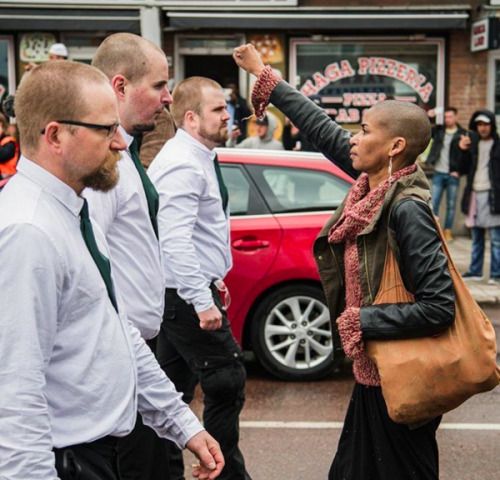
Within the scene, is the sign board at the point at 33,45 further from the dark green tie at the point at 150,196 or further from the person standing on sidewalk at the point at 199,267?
the dark green tie at the point at 150,196

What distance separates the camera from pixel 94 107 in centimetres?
241

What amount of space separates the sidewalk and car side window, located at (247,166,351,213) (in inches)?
130

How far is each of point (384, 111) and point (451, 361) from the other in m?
0.93

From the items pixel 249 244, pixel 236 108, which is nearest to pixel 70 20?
pixel 236 108

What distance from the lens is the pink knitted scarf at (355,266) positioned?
3328mm

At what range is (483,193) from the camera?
11258mm

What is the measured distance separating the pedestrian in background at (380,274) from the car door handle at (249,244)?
11.1 ft

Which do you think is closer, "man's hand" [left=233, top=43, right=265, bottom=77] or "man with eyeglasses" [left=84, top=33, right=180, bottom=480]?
"man with eyeglasses" [left=84, top=33, right=180, bottom=480]

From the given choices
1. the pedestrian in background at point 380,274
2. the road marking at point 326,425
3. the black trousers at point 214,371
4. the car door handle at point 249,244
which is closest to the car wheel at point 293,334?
the car door handle at point 249,244

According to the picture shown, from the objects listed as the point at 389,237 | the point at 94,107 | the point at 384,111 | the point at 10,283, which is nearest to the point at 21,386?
the point at 10,283

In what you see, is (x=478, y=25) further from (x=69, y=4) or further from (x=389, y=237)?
(x=389, y=237)

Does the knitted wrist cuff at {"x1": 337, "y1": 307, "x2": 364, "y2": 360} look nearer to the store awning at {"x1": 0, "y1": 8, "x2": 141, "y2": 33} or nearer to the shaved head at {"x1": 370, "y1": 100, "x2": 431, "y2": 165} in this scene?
the shaved head at {"x1": 370, "y1": 100, "x2": 431, "y2": 165}

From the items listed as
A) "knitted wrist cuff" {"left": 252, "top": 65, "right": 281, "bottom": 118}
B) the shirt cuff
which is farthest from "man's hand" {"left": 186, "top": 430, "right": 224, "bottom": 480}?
"knitted wrist cuff" {"left": 252, "top": 65, "right": 281, "bottom": 118}

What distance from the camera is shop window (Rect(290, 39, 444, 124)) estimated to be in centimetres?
1554
